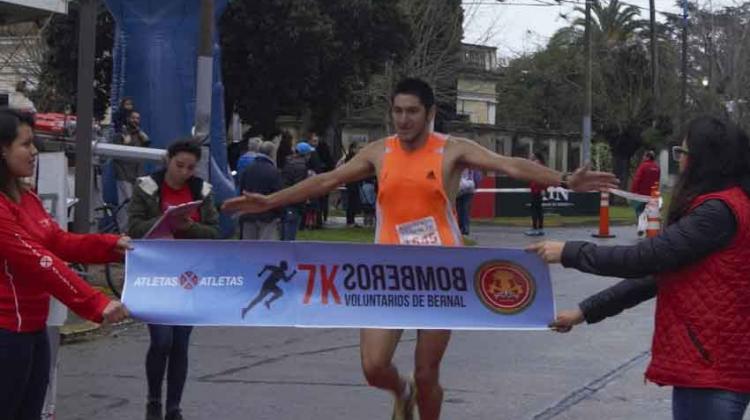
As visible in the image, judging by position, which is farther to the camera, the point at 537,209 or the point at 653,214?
the point at 537,209

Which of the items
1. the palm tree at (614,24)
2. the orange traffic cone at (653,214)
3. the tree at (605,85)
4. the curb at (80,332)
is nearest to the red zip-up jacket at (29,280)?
the curb at (80,332)

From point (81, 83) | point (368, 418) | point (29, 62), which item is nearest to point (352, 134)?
point (29, 62)

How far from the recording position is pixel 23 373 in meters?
5.14

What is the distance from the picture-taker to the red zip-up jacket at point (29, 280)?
509cm

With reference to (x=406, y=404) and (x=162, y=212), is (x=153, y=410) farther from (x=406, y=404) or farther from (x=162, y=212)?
(x=406, y=404)

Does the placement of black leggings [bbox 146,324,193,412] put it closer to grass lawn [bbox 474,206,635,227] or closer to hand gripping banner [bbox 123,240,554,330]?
hand gripping banner [bbox 123,240,554,330]

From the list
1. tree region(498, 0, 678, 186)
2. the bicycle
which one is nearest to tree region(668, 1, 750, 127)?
tree region(498, 0, 678, 186)

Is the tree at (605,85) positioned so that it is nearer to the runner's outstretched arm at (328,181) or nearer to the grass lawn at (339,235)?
the grass lawn at (339,235)

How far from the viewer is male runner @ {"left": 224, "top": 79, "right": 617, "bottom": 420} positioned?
6793mm

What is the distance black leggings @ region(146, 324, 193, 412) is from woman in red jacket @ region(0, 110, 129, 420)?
7.51 ft

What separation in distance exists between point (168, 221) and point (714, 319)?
3537mm

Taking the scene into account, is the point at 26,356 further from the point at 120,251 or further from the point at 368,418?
the point at 368,418

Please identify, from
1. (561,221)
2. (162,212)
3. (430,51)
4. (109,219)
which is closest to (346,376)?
(162,212)

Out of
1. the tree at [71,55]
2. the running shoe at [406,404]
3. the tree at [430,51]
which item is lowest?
the running shoe at [406,404]
